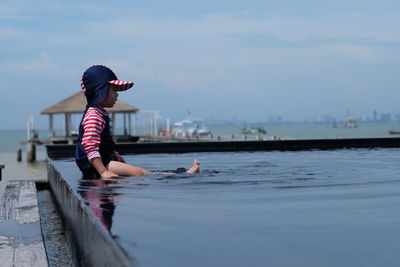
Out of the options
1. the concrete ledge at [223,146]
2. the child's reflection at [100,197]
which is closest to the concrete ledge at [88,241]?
the child's reflection at [100,197]

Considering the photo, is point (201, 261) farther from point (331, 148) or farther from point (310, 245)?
point (331, 148)

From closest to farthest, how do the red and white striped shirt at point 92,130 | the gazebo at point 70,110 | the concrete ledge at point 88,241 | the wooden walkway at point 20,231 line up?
the concrete ledge at point 88,241 → the wooden walkway at point 20,231 → the red and white striped shirt at point 92,130 → the gazebo at point 70,110

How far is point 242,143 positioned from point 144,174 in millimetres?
5402

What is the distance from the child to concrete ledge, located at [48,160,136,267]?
963 mm

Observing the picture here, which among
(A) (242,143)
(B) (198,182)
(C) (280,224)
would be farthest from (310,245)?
(A) (242,143)

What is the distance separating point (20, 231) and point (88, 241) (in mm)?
1482

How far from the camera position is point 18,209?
5000 mm

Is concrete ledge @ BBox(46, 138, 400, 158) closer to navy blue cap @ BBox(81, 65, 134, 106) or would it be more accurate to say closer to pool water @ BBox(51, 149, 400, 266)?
pool water @ BBox(51, 149, 400, 266)

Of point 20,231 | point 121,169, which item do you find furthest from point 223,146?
point 20,231

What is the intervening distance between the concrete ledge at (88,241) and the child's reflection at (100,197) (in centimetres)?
5

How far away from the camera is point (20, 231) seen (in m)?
4.09

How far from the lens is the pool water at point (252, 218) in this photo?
2.26 meters

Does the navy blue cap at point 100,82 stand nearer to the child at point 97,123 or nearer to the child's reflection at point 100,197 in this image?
the child at point 97,123

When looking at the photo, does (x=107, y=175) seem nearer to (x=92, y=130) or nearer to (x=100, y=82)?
(x=92, y=130)
